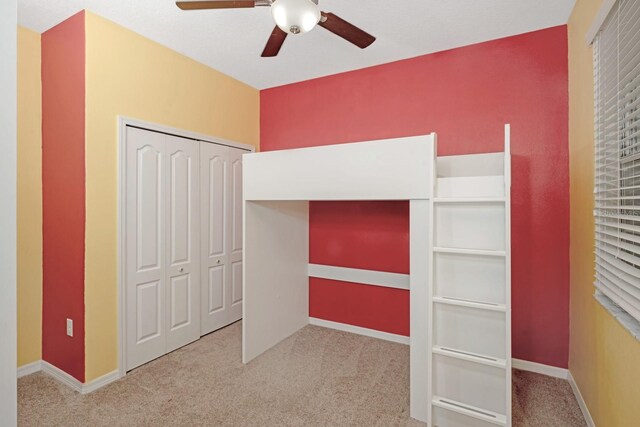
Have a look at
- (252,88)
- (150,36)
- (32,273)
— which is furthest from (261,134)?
(32,273)

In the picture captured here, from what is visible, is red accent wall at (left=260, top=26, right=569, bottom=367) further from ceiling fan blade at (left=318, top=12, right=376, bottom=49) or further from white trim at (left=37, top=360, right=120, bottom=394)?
white trim at (left=37, top=360, right=120, bottom=394)

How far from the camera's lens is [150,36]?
2.55 meters

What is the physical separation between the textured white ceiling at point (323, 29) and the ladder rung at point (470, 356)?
224 centimetres

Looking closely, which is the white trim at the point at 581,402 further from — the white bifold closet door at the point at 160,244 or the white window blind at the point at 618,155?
the white bifold closet door at the point at 160,244

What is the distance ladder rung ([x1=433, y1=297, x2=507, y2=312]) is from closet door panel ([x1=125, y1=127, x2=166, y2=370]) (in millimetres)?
2233

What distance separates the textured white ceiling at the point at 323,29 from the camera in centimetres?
216

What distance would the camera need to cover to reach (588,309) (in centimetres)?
194

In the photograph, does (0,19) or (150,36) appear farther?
(150,36)

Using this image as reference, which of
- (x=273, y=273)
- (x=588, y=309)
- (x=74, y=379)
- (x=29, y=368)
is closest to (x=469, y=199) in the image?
(x=588, y=309)

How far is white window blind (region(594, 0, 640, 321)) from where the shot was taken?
54.6 inches

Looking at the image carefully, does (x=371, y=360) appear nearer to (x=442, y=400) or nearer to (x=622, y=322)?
(x=442, y=400)

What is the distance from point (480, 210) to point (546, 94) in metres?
1.33

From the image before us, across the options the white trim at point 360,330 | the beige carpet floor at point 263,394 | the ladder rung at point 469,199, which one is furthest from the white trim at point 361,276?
the ladder rung at point 469,199

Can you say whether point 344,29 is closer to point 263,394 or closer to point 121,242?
point 121,242
